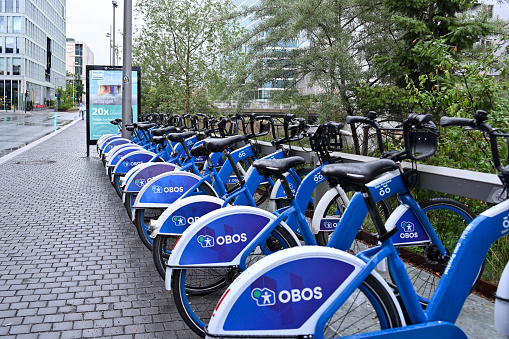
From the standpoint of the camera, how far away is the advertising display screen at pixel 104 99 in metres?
14.6

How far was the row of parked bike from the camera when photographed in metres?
2.34

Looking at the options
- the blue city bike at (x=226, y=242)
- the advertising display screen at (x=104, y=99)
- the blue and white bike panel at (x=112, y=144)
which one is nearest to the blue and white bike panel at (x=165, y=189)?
the blue city bike at (x=226, y=242)

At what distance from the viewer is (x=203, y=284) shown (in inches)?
152

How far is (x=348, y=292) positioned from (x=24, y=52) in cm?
9022

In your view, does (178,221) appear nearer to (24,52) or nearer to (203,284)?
(203,284)

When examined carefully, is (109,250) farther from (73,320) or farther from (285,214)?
(285,214)

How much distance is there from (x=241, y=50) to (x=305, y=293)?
12716mm

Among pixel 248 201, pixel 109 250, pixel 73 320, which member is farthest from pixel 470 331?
pixel 109 250

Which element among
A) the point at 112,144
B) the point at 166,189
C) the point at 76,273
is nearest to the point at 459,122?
the point at 166,189

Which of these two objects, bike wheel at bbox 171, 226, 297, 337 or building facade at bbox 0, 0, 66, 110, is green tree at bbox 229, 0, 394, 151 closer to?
bike wheel at bbox 171, 226, 297, 337

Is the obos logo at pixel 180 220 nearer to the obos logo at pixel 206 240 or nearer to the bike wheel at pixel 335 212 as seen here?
the obos logo at pixel 206 240

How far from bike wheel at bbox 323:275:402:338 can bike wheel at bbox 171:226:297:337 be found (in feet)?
3.25

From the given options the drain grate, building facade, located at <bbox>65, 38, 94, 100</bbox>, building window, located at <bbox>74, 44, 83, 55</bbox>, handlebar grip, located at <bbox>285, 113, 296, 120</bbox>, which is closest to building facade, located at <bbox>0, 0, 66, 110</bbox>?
building facade, located at <bbox>65, 38, 94, 100</bbox>

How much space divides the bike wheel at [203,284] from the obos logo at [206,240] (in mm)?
192
